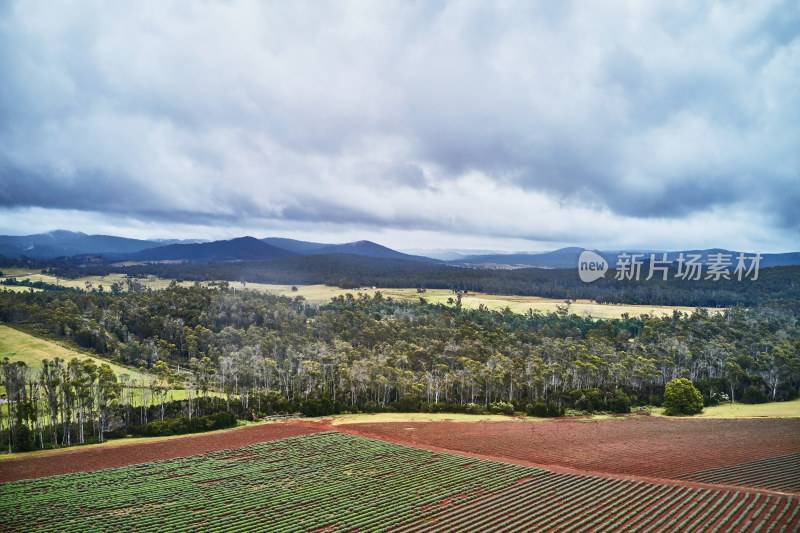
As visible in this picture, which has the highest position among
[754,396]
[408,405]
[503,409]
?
[754,396]

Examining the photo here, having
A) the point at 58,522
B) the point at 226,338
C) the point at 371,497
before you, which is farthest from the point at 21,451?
the point at 226,338

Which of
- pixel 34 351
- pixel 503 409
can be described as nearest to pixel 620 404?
pixel 503 409

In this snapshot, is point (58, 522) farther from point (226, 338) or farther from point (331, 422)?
point (226, 338)

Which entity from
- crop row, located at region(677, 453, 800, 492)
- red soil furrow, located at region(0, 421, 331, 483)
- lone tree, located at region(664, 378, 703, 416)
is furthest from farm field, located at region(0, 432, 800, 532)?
lone tree, located at region(664, 378, 703, 416)

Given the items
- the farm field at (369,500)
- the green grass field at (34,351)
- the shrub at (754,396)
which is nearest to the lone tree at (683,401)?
the shrub at (754,396)

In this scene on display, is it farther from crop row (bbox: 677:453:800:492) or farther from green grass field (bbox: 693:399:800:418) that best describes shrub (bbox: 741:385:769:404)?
crop row (bbox: 677:453:800:492)

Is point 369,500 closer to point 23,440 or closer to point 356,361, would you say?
point 23,440
